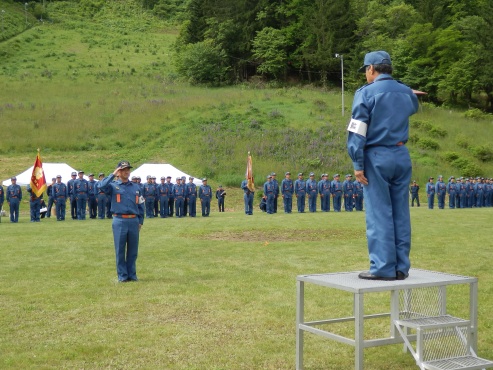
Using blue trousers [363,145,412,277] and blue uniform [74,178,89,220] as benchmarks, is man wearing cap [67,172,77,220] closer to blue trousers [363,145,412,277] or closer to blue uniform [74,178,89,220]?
blue uniform [74,178,89,220]

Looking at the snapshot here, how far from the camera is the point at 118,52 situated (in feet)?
255

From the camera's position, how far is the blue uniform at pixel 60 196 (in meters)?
27.7

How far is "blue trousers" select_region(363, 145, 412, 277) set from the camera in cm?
613

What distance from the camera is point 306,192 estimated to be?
33594 millimetres

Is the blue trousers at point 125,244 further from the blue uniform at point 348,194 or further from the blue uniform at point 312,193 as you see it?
the blue uniform at point 348,194

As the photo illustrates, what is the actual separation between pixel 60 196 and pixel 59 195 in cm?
6

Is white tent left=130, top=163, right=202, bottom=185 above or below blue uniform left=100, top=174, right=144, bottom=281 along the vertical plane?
above

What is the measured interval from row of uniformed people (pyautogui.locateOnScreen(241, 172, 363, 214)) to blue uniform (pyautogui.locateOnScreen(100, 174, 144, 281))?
1988 centimetres

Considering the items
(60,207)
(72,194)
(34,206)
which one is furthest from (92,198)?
(34,206)

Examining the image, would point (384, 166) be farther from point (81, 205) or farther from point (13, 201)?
point (81, 205)

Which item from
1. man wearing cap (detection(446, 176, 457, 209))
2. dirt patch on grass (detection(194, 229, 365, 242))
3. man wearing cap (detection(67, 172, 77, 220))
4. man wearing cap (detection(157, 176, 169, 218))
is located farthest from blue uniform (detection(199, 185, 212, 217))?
man wearing cap (detection(446, 176, 457, 209))

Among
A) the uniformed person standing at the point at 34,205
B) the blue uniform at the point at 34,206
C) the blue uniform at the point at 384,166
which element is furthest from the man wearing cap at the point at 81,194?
the blue uniform at the point at 384,166

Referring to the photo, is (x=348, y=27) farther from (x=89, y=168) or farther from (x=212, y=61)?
(x=89, y=168)

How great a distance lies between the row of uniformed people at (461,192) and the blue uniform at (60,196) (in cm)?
1915
